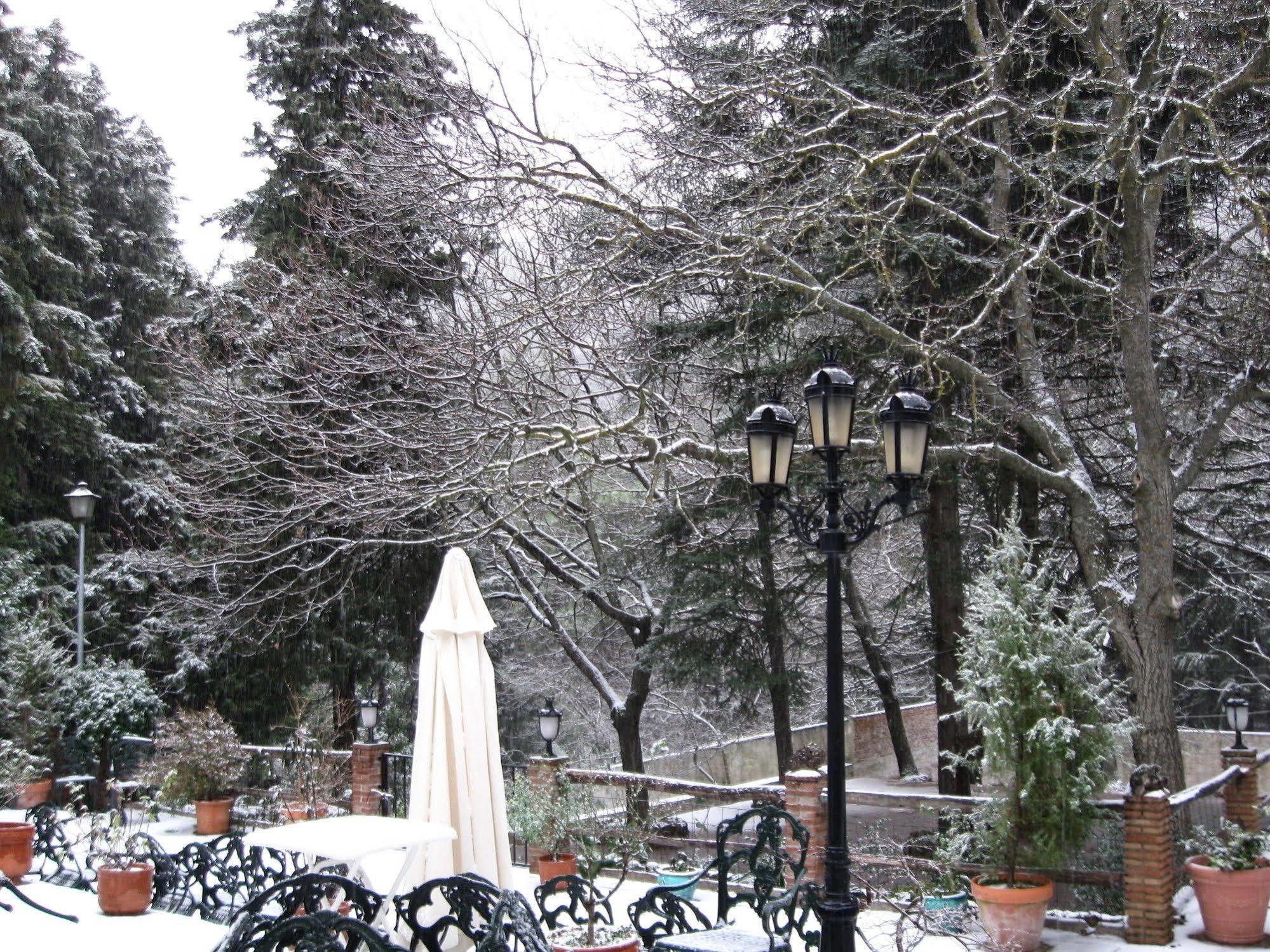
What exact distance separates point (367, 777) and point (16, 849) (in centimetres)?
382

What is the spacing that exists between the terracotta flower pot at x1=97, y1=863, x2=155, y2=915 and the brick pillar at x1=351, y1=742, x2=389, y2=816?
4159 millimetres

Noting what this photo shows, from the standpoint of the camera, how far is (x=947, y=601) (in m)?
13.8

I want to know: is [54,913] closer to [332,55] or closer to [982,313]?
[982,313]

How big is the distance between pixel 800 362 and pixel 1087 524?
4389 mm

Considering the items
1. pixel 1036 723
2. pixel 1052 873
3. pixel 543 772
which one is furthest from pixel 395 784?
pixel 1036 723

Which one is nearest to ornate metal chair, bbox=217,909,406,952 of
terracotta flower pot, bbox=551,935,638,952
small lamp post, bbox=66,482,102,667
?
terracotta flower pot, bbox=551,935,638,952

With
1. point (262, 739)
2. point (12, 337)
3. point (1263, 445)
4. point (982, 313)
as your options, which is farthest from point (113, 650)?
point (1263, 445)

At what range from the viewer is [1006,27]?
11.7 meters

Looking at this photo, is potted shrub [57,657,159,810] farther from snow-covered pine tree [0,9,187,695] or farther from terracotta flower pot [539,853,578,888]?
terracotta flower pot [539,853,578,888]

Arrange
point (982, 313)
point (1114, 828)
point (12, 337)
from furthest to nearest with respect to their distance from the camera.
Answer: point (12, 337) < point (1114, 828) < point (982, 313)

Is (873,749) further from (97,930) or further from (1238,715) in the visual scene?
(97,930)

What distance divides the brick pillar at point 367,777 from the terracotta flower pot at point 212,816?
1733 mm

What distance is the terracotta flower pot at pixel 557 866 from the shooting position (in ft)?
31.6

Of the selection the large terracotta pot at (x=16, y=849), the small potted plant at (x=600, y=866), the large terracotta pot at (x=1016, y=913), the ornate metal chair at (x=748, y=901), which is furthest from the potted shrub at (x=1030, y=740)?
the large terracotta pot at (x=16, y=849)
